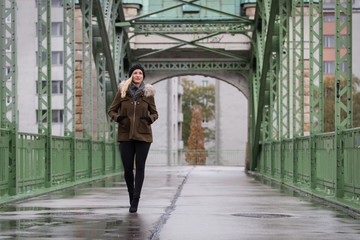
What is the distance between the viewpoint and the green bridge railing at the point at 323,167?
13289mm

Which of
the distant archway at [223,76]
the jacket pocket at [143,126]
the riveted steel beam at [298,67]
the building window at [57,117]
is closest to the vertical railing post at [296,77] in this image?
the riveted steel beam at [298,67]

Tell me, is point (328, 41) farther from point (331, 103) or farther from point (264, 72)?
point (264, 72)

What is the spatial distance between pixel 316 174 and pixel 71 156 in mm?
7125

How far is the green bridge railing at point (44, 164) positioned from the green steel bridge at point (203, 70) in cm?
3

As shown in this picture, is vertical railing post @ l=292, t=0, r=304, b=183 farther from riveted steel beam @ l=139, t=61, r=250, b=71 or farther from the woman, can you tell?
riveted steel beam @ l=139, t=61, r=250, b=71

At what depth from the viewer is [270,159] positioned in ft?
99.9

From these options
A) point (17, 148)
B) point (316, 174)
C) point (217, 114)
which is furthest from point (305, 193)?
point (217, 114)

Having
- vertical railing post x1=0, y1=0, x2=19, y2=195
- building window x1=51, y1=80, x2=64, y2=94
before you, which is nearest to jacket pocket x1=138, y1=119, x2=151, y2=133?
vertical railing post x1=0, y1=0, x2=19, y2=195

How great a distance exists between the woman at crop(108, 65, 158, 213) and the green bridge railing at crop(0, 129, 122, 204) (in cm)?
268

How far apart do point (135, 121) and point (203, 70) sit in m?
28.1

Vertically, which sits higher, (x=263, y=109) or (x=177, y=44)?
(x=177, y=44)

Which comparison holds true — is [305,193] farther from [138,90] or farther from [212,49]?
[212,49]

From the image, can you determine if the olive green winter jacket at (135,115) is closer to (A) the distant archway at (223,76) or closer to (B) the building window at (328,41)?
(A) the distant archway at (223,76)

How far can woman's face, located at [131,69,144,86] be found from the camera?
11.0m
